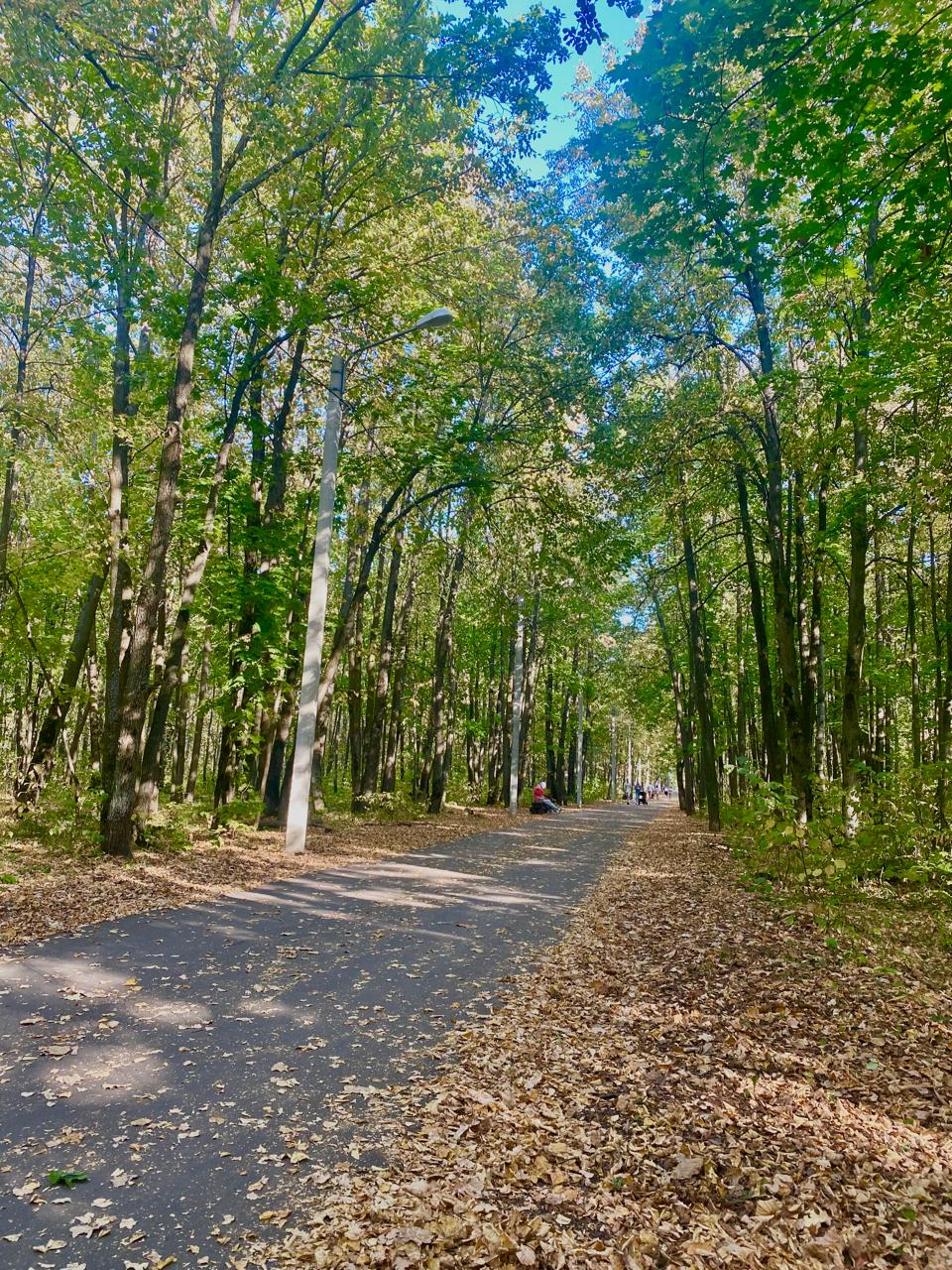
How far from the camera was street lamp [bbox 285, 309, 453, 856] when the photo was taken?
34.1ft

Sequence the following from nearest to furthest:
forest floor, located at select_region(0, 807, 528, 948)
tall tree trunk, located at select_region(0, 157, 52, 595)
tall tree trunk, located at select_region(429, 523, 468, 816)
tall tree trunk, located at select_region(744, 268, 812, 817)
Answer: forest floor, located at select_region(0, 807, 528, 948) → tall tree trunk, located at select_region(744, 268, 812, 817) → tall tree trunk, located at select_region(0, 157, 52, 595) → tall tree trunk, located at select_region(429, 523, 468, 816)

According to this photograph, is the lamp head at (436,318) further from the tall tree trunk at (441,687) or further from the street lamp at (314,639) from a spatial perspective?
the tall tree trunk at (441,687)

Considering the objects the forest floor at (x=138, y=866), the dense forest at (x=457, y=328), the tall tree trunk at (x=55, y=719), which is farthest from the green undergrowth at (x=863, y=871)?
the tall tree trunk at (x=55, y=719)

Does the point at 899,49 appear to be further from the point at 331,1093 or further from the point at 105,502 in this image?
the point at 105,502

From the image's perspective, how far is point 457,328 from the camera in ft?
52.1

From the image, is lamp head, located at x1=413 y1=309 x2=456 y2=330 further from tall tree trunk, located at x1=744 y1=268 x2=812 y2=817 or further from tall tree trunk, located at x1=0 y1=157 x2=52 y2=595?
tall tree trunk, located at x1=0 y1=157 x2=52 y2=595

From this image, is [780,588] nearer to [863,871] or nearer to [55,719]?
[863,871]

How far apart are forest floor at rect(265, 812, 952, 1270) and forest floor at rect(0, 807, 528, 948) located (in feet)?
14.3

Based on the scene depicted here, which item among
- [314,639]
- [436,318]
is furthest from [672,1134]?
[436,318]

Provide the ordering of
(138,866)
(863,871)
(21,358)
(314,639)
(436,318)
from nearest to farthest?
(138,866) → (863,871) → (314,639) → (436,318) → (21,358)

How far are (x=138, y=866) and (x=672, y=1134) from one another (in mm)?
7866

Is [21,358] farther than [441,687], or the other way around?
[441,687]

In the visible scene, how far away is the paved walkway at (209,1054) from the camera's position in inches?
106

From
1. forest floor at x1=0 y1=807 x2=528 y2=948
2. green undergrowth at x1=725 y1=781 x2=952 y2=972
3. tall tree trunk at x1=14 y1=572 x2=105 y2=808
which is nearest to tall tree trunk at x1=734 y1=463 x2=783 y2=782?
green undergrowth at x1=725 y1=781 x2=952 y2=972
